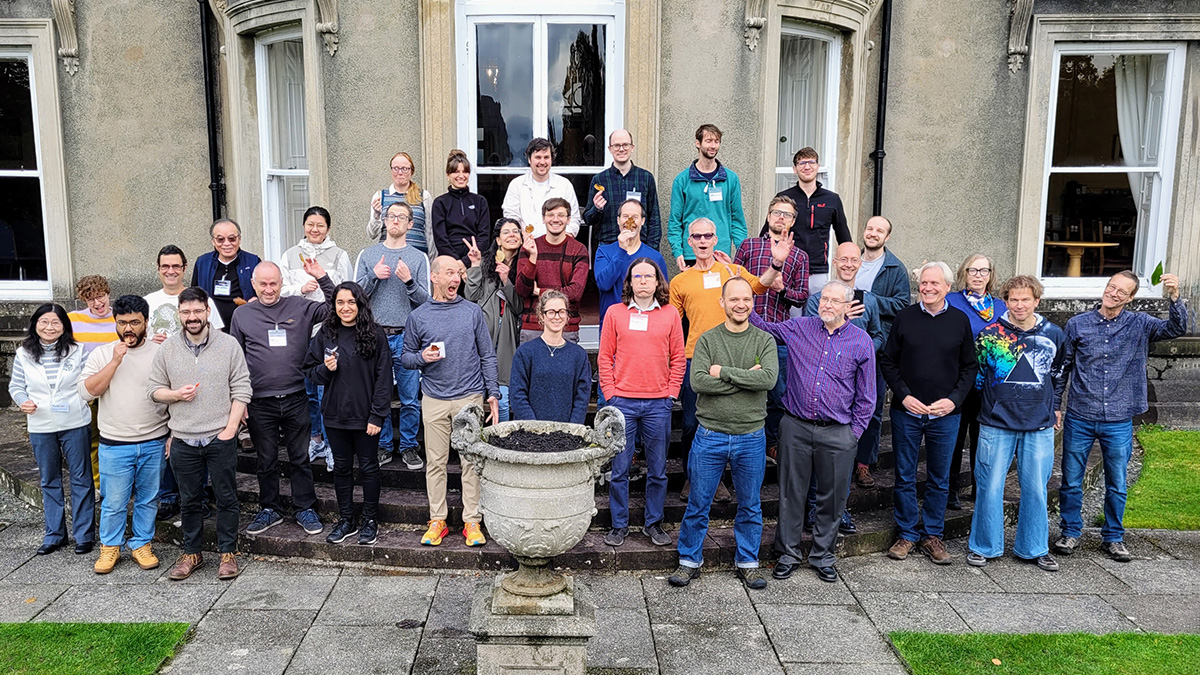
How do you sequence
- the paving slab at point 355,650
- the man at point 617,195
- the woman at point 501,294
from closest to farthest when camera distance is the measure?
1. the paving slab at point 355,650
2. the woman at point 501,294
3. the man at point 617,195

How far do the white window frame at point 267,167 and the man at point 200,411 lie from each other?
3.07m

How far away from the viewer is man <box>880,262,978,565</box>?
17.7 ft

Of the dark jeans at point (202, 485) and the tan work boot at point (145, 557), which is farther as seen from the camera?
the tan work boot at point (145, 557)

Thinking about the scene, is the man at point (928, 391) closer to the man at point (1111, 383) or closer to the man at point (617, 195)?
the man at point (1111, 383)

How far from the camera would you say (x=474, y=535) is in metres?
5.43

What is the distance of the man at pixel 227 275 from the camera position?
6244mm

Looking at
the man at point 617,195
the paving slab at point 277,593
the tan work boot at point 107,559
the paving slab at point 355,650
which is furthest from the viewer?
the man at point 617,195

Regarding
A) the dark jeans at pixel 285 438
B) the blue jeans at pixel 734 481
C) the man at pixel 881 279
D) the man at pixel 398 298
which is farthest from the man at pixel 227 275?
the man at pixel 881 279

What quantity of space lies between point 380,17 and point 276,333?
312 cm

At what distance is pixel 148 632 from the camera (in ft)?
14.9

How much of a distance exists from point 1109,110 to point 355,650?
345 inches

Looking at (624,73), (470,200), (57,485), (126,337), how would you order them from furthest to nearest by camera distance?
(624,73)
(470,200)
(57,485)
(126,337)

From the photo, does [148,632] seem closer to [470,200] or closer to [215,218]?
[470,200]

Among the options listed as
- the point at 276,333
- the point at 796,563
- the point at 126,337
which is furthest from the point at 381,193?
the point at 796,563
